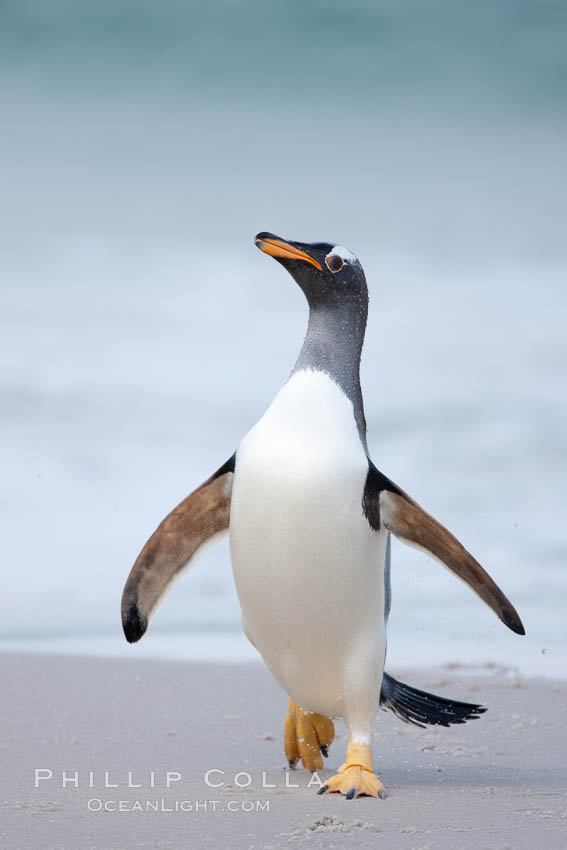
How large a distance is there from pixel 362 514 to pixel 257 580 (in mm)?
492

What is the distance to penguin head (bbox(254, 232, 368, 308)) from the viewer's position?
455cm

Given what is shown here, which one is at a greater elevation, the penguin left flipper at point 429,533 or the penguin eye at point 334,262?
the penguin eye at point 334,262

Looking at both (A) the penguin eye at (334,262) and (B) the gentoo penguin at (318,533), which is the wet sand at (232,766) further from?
(A) the penguin eye at (334,262)

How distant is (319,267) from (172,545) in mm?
1331

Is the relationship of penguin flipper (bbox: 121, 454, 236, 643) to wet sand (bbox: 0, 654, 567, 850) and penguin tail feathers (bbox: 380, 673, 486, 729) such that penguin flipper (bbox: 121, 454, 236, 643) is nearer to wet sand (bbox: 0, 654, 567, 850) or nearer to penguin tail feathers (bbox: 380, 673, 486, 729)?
wet sand (bbox: 0, 654, 567, 850)

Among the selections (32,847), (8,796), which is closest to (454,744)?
(8,796)

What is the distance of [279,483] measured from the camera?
13.8 feet

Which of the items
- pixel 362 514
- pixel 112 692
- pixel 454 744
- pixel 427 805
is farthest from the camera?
pixel 112 692

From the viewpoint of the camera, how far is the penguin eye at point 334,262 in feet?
15.0

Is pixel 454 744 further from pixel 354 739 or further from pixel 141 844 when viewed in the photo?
pixel 141 844

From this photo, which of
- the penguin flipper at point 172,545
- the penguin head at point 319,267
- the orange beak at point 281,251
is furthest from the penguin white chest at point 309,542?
the orange beak at point 281,251

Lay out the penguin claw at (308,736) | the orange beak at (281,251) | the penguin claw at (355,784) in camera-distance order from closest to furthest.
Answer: the penguin claw at (355,784) → the orange beak at (281,251) → the penguin claw at (308,736)

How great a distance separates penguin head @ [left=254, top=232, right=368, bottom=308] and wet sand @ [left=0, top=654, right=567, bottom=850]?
201 centimetres

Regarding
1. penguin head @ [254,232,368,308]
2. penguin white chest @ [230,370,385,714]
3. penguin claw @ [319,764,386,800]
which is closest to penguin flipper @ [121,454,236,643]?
penguin white chest @ [230,370,385,714]
